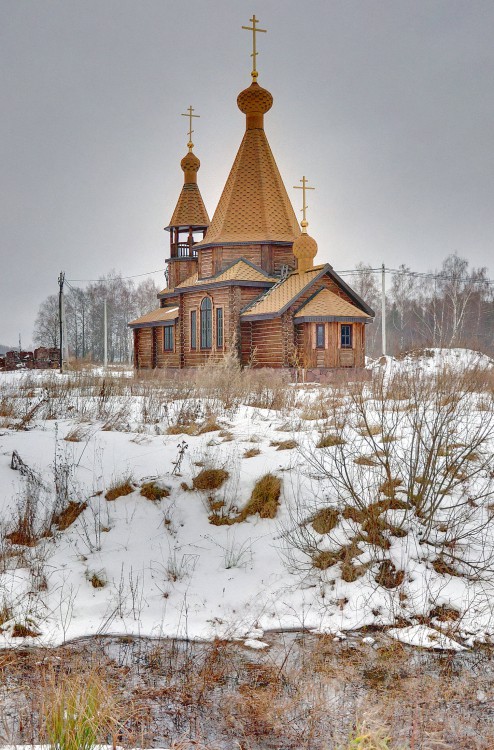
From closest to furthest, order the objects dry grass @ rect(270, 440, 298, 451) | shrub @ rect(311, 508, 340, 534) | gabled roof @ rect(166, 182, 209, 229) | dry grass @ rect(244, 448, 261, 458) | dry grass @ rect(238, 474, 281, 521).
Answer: shrub @ rect(311, 508, 340, 534) → dry grass @ rect(238, 474, 281, 521) → dry grass @ rect(244, 448, 261, 458) → dry grass @ rect(270, 440, 298, 451) → gabled roof @ rect(166, 182, 209, 229)

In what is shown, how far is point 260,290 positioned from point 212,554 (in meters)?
17.4

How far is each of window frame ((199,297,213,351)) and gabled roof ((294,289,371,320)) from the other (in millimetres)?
3992

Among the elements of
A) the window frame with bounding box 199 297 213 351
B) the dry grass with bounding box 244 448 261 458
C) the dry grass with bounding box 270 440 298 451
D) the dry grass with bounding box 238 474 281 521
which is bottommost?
the dry grass with bounding box 238 474 281 521

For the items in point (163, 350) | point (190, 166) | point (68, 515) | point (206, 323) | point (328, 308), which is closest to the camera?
point (68, 515)

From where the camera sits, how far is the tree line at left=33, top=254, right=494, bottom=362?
4534cm

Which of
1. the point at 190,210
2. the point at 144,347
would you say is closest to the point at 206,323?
the point at 144,347

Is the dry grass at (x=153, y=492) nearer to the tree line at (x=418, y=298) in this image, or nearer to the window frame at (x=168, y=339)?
the window frame at (x=168, y=339)

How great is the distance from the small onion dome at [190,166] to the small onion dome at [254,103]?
4.20m

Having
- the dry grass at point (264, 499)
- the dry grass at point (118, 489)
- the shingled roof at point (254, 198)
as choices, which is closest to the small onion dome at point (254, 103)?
the shingled roof at point (254, 198)

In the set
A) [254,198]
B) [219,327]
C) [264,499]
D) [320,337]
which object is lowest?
[264,499]

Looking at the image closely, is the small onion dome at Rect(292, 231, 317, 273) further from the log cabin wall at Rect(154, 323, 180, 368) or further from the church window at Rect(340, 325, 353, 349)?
the log cabin wall at Rect(154, 323, 180, 368)

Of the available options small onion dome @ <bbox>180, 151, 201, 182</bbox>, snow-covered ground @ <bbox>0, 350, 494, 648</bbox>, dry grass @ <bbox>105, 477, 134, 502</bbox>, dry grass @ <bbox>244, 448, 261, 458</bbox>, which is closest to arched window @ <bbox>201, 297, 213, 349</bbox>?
small onion dome @ <bbox>180, 151, 201, 182</bbox>

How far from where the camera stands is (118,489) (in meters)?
7.71

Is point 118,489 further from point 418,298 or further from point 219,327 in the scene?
point 418,298
